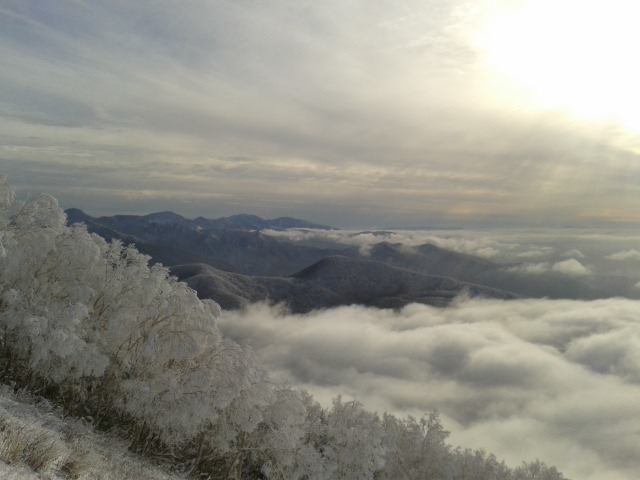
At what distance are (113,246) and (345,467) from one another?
25.7 meters

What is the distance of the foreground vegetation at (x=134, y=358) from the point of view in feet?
79.6

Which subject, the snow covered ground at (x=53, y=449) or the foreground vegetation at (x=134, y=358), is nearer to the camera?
the snow covered ground at (x=53, y=449)

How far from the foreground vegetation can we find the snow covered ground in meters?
2.45

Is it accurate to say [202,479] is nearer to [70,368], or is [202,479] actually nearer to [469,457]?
[70,368]

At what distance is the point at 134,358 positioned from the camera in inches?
1112

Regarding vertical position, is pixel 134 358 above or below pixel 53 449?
below

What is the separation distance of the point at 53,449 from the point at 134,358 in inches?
699

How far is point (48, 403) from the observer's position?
2183cm

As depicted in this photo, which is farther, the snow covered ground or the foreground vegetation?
the foreground vegetation

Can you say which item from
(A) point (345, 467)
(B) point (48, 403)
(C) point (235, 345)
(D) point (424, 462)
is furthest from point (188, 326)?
(D) point (424, 462)

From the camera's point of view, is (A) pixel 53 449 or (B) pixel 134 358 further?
(B) pixel 134 358

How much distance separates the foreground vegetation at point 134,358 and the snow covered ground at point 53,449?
245cm

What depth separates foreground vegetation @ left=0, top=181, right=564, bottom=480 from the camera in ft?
79.6

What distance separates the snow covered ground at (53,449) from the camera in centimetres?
1010
